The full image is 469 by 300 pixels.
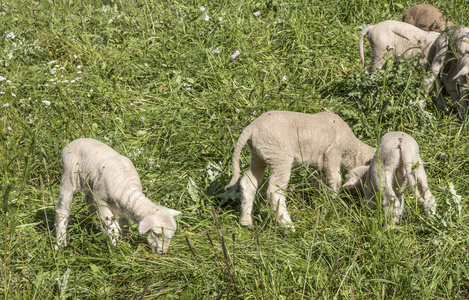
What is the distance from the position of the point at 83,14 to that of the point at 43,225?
4.64 m

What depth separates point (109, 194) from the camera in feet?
15.6

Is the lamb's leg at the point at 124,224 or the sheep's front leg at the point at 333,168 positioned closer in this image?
the lamb's leg at the point at 124,224

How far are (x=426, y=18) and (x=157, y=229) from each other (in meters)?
5.18

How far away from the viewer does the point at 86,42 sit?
809cm

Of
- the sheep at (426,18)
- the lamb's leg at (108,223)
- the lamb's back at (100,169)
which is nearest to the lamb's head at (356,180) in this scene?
the lamb's back at (100,169)

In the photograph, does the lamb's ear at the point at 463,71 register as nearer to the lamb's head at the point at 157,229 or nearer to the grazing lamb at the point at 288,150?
the grazing lamb at the point at 288,150

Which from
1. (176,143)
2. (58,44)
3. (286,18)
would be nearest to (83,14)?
(58,44)

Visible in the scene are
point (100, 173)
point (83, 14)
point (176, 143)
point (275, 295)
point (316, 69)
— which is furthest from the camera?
point (83, 14)

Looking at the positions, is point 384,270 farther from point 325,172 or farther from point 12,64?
point 12,64

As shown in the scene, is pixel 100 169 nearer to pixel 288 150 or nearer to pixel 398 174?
pixel 288 150

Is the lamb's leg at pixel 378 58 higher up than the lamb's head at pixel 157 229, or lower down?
lower down

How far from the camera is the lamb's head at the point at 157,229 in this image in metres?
4.39

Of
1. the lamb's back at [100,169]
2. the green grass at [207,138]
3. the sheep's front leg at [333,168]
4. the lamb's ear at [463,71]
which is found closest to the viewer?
the green grass at [207,138]

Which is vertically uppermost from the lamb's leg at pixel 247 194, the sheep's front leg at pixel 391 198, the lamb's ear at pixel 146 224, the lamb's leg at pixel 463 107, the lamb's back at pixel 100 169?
the lamb's back at pixel 100 169
